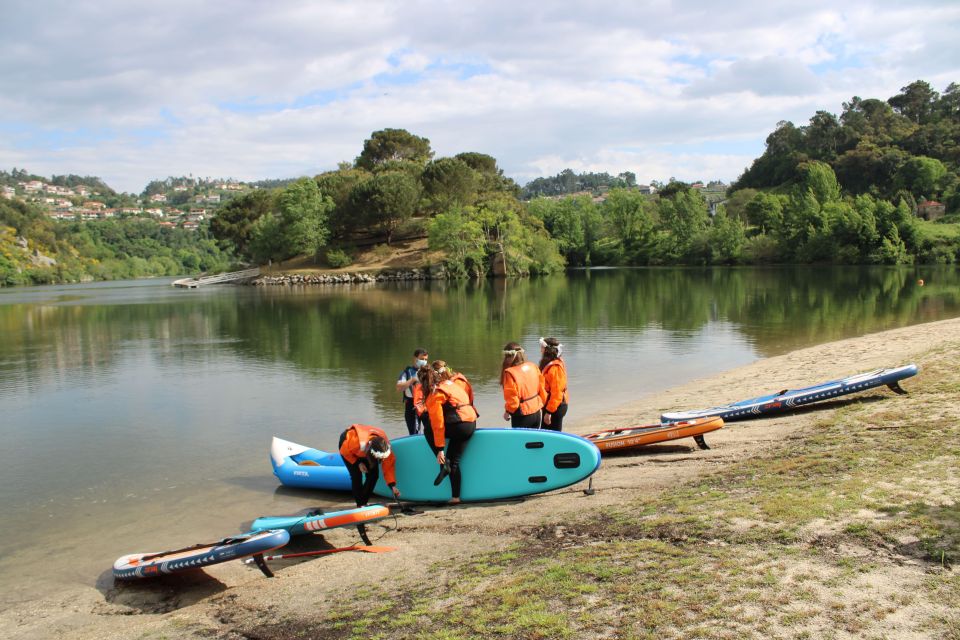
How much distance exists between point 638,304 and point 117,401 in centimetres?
2963

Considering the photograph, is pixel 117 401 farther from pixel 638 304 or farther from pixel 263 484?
pixel 638 304

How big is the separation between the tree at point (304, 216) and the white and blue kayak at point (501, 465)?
80.9 m

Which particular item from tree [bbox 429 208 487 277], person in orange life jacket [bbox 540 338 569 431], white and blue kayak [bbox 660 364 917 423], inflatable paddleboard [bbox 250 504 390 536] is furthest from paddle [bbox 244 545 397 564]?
tree [bbox 429 208 487 277]

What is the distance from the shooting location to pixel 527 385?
9.36 meters

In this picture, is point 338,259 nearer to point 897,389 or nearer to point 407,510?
point 897,389

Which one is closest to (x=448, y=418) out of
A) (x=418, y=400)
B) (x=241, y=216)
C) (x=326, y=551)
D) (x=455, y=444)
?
(x=455, y=444)

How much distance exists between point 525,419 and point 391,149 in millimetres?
101538

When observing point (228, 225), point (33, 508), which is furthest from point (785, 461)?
point (228, 225)

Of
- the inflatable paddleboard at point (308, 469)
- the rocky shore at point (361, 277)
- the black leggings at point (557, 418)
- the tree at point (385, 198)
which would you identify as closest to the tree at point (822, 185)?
the rocky shore at point (361, 277)

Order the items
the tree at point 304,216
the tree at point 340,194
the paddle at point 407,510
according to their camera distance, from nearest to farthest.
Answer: the paddle at point 407,510 < the tree at point 304,216 < the tree at point 340,194

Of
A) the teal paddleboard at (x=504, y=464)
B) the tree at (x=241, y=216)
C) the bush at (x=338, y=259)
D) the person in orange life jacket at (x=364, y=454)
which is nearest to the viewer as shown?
the teal paddleboard at (x=504, y=464)

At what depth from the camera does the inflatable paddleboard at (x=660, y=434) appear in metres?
10.00

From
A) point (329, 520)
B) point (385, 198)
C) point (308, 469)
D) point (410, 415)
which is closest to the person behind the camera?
point (329, 520)

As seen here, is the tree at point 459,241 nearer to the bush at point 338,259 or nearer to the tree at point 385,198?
the tree at point 385,198
